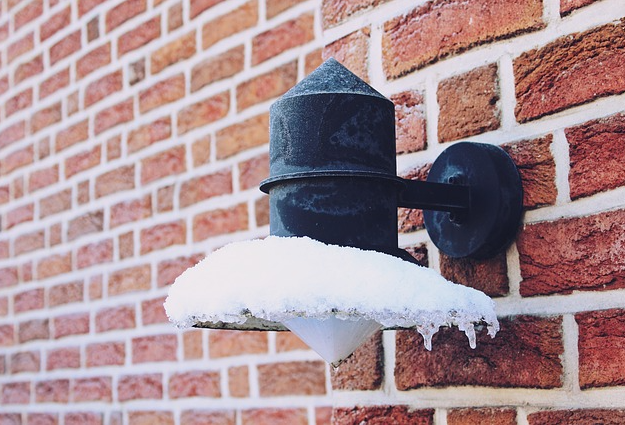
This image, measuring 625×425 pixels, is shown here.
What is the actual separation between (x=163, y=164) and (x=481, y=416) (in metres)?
0.96

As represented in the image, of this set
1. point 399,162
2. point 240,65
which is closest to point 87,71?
point 240,65

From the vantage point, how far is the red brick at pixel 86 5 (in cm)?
202

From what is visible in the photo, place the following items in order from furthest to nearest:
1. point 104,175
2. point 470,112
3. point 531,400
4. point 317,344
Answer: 1. point 104,175
2. point 470,112
3. point 531,400
4. point 317,344

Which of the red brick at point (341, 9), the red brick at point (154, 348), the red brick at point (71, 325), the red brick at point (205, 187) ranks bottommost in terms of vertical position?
the red brick at point (154, 348)

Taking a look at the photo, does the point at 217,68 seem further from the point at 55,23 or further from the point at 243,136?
the point at 55,23

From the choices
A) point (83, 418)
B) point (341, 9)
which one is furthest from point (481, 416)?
point (83, 418)

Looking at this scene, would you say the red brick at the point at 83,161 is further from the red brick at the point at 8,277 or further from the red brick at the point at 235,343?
the red brick at the point at 235,343

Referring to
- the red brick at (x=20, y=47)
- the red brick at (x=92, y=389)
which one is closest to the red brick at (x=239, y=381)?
the red brick at (x=92, y=389)

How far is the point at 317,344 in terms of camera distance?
852 mm

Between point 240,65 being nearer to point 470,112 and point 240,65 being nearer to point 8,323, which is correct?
point 470,112

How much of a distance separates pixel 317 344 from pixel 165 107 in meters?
1.03

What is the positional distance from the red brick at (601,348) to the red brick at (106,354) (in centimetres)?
113

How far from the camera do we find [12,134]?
2256 mm

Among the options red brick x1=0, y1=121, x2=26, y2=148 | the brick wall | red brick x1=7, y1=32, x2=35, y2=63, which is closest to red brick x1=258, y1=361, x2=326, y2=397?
the brick wall
